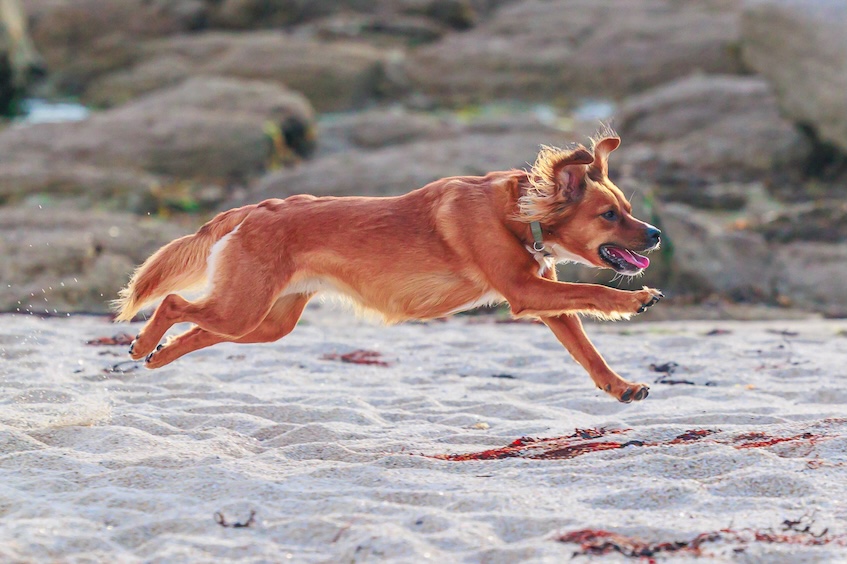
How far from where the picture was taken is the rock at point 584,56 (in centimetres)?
2111

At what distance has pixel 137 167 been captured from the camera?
47.4 ft

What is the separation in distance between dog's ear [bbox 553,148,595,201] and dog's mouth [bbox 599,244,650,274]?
29cm

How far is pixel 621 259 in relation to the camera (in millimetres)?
5156

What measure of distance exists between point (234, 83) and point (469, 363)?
10814 millimetres

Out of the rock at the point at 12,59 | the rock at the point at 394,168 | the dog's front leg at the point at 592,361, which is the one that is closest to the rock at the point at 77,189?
the rock at the point at 394,168

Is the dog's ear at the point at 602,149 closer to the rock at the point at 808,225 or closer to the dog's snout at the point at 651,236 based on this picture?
the dog's snout at the point at 651,236

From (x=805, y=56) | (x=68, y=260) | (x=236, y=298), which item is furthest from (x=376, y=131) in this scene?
(x=236, y=298)

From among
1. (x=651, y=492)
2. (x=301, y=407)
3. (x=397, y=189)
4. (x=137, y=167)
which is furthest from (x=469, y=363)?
(x=137, y=167)

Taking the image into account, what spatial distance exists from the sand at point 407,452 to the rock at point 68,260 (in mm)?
1617

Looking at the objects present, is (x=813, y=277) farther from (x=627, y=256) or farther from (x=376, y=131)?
(x=376, y=131)

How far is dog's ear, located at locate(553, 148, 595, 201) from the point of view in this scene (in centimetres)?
507

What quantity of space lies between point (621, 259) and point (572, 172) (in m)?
0.47

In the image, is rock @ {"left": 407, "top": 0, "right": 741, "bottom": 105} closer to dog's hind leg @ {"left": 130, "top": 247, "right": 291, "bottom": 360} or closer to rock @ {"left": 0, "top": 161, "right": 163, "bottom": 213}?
rock @ {"left": 0, "top": 161, "right": 163, "bottom": 213}

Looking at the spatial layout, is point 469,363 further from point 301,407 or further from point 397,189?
point 397,189
